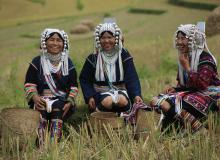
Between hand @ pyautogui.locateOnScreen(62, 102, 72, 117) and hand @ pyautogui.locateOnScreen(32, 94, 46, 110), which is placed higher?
hand @ pyautogui.locateOnScreen(32, 94, 46, 110)

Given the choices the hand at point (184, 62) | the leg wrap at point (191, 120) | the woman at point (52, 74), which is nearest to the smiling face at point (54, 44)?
the woman at point (52, 74)

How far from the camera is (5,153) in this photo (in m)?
4.06

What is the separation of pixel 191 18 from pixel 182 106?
10.9 m

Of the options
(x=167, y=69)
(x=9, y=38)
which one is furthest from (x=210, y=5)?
(x=167, y=69)

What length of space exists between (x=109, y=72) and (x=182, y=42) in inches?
32.1

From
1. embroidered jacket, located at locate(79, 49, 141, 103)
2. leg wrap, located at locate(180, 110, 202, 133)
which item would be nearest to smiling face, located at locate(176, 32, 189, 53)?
embroidered jacket, located at locate(79, 49, 141, 103)

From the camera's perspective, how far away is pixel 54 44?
484cm

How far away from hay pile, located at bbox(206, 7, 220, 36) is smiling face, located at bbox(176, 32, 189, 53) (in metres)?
7.12

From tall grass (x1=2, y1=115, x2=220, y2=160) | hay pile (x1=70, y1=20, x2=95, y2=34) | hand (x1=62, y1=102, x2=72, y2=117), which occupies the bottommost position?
tall grass (x1=2, y1=115, x2=220, y2=160)

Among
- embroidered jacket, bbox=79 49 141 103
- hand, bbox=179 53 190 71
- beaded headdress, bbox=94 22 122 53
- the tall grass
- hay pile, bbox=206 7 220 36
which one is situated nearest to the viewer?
the tall grass

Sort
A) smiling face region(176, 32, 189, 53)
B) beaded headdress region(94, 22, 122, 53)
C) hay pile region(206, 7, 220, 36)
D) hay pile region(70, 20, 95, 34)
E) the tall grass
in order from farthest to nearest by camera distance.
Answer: hay pile region(70, 20, 95, 34) → hay pile region(206, 7, 220, 36) → beaded headdress region(94, 22, 122, 53) → smiling face region(176, 32, 189, 53) → the tall grass

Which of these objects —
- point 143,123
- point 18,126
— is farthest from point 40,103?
point 143,123

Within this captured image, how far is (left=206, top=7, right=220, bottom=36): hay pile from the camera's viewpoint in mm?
11625

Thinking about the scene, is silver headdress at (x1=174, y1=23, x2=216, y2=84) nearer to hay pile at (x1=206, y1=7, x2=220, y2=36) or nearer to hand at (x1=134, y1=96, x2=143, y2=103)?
hand at (x1=134, y1=96, x2=143, y2=103)
